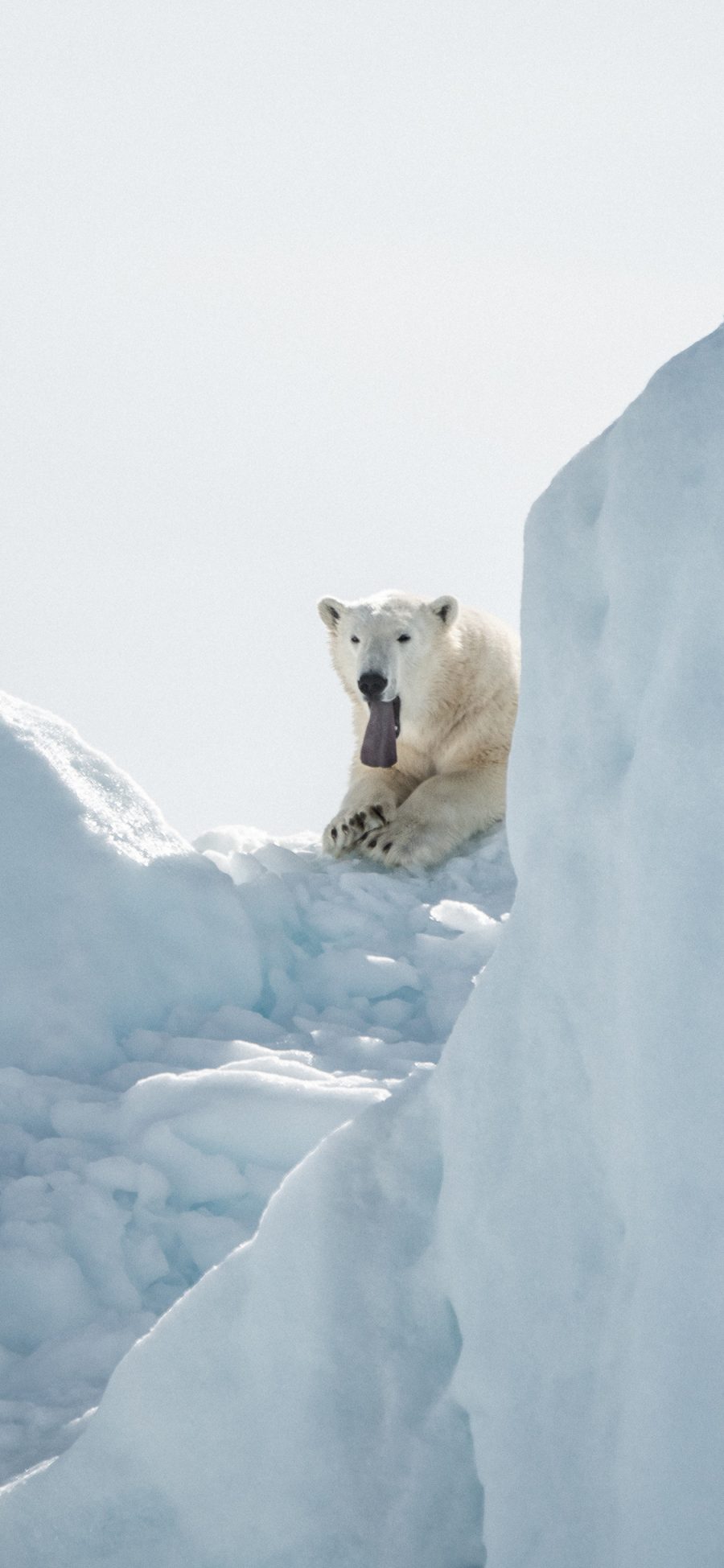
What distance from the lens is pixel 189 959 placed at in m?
3.59

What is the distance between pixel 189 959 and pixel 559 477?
2.34m

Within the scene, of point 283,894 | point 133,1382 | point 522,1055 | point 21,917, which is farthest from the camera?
point 283,894

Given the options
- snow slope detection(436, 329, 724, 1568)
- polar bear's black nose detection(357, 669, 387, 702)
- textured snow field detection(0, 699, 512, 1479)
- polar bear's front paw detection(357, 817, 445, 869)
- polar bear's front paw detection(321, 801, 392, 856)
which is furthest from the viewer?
polar bear's black nose detection(357, 669, 387, 702)

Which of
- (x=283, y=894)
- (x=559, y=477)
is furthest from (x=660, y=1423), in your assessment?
(x=283, y=894)

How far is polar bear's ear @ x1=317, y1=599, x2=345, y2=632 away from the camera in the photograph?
652 centimetres

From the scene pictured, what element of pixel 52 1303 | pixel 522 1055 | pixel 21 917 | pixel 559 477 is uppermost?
pixel 559 477

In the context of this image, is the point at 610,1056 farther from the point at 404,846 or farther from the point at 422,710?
the point at 422,710

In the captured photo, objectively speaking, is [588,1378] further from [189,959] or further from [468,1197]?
[189,959]

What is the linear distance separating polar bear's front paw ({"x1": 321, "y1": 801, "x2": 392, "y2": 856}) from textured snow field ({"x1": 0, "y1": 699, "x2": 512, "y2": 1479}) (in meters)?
0.90

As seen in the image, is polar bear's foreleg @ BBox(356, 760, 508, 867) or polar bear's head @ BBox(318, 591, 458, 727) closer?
polar bear's foreleg @ BBox(356, 760, 508, 867)

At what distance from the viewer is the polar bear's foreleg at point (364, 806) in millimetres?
5789

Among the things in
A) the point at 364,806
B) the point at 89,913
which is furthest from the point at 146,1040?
the point at 364,806

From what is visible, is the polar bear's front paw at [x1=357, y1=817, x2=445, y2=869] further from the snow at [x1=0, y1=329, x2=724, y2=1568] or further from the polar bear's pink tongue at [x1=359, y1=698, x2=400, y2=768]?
the snow at [x1=0, y1=329, x2=724, y2=1568]

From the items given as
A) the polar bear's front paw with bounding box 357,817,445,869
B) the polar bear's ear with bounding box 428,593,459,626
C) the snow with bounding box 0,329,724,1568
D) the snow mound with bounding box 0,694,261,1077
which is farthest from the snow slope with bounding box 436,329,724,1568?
the polar bear's ear with bounding box 428,593,459,626
